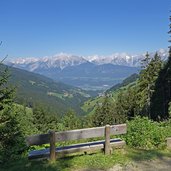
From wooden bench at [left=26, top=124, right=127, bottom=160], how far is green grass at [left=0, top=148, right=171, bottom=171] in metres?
0.24

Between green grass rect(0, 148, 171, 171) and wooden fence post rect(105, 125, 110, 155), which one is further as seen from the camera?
wooden fence post rect(105, 125, 110, 155)

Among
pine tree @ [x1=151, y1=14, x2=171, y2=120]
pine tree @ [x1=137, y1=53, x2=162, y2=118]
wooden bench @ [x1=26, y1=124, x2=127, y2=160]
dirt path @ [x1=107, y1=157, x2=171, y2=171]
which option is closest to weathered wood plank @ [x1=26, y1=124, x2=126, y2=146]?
wooden bench @ [x1=26, y1=124, x2=127, y2=160]

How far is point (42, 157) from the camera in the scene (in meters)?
10.4

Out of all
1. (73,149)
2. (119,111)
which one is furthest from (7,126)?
(119,111)

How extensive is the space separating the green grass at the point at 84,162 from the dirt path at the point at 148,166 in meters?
0.23

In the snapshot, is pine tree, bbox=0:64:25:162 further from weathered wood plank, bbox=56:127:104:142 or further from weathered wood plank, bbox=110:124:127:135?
weathered wood plank, bbox=110:124:127:135

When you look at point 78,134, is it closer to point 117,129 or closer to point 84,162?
point 84,162

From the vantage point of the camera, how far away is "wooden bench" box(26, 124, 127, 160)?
10.2 m

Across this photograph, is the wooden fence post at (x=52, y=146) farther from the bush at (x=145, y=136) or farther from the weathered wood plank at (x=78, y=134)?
the bush at (x=145, y=136)

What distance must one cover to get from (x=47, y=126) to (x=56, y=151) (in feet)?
270

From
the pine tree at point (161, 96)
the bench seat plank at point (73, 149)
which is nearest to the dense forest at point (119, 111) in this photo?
the pine tree at point (161, 96)

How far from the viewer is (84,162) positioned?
412 inches

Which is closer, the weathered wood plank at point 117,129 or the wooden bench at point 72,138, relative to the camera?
the wooden bench at point 72,138

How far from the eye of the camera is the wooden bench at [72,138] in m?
10.2
